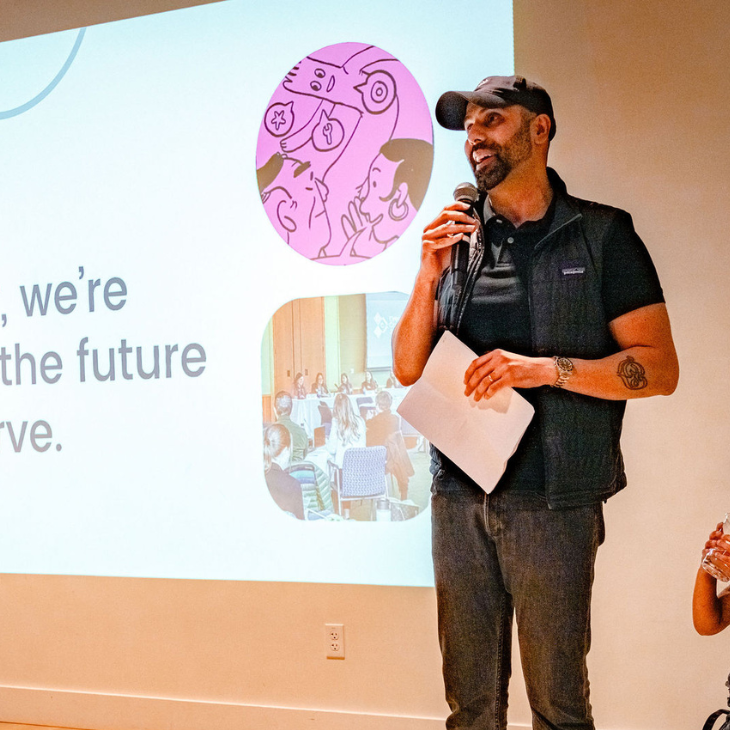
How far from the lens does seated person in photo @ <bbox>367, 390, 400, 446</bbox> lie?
2.30 metres

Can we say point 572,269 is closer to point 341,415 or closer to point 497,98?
point 497,98

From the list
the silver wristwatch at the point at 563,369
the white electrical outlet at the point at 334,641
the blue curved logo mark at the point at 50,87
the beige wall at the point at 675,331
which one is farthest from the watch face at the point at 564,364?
the blue curved logo mark at the point at 50,87

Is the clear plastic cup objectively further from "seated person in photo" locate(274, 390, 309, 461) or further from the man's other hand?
"seated person in photo" locate(274, 390, 309, 461)

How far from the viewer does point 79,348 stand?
2645 millimetres

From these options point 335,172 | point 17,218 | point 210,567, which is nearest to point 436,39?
point 335,172

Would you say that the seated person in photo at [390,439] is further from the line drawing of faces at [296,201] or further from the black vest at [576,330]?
the black vest at [576,330]

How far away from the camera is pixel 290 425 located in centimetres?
240

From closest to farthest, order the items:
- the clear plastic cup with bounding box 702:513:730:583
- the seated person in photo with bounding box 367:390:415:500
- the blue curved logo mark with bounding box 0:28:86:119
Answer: the clear plastic cup with bounding box 702:513:730:583, the seated person in photo with bounding box 367:390:415:500, the blue curved logo mark with bounding box 0:28:86:119

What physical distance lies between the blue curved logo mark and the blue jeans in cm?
203

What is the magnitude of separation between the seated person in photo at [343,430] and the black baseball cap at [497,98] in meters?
0.99

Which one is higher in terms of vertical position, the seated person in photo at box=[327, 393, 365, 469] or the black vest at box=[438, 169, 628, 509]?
the black vest at box=[438, 169, 628, 509]

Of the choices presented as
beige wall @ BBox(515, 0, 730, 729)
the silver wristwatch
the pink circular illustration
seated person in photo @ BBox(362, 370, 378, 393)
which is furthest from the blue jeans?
the pink circular illustration

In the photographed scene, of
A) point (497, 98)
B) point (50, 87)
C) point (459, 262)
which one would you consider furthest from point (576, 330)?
point (50, 87)

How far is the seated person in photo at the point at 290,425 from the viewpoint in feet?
7.81
